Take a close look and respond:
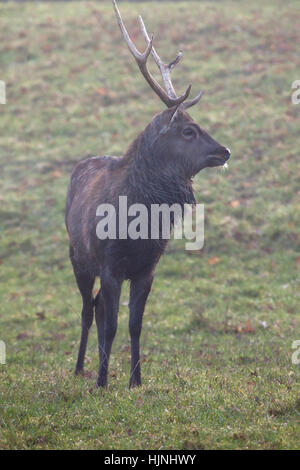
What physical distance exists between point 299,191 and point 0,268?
6.94 meters

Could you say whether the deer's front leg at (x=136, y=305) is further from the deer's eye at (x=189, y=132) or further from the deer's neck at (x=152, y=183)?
the deer's eye at (x=189, y=132)

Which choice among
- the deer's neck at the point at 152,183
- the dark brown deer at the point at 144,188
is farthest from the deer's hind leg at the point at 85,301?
the deer's neck at the point at 152,183

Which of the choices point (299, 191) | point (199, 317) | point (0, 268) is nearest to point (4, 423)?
point (199, 317)

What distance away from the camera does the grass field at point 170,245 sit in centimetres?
592

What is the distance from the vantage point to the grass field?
5918 millimetres

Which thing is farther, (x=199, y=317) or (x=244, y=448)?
(x=199, y=317)

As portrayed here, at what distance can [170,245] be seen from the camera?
548 inches

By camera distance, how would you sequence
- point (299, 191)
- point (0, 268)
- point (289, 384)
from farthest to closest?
point (299, 191), point (0, 268), point (289, 384)

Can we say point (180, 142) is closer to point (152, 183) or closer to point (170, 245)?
point (152, 183)

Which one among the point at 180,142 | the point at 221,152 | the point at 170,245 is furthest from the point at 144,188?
the point at 170,245

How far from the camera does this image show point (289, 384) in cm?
686
